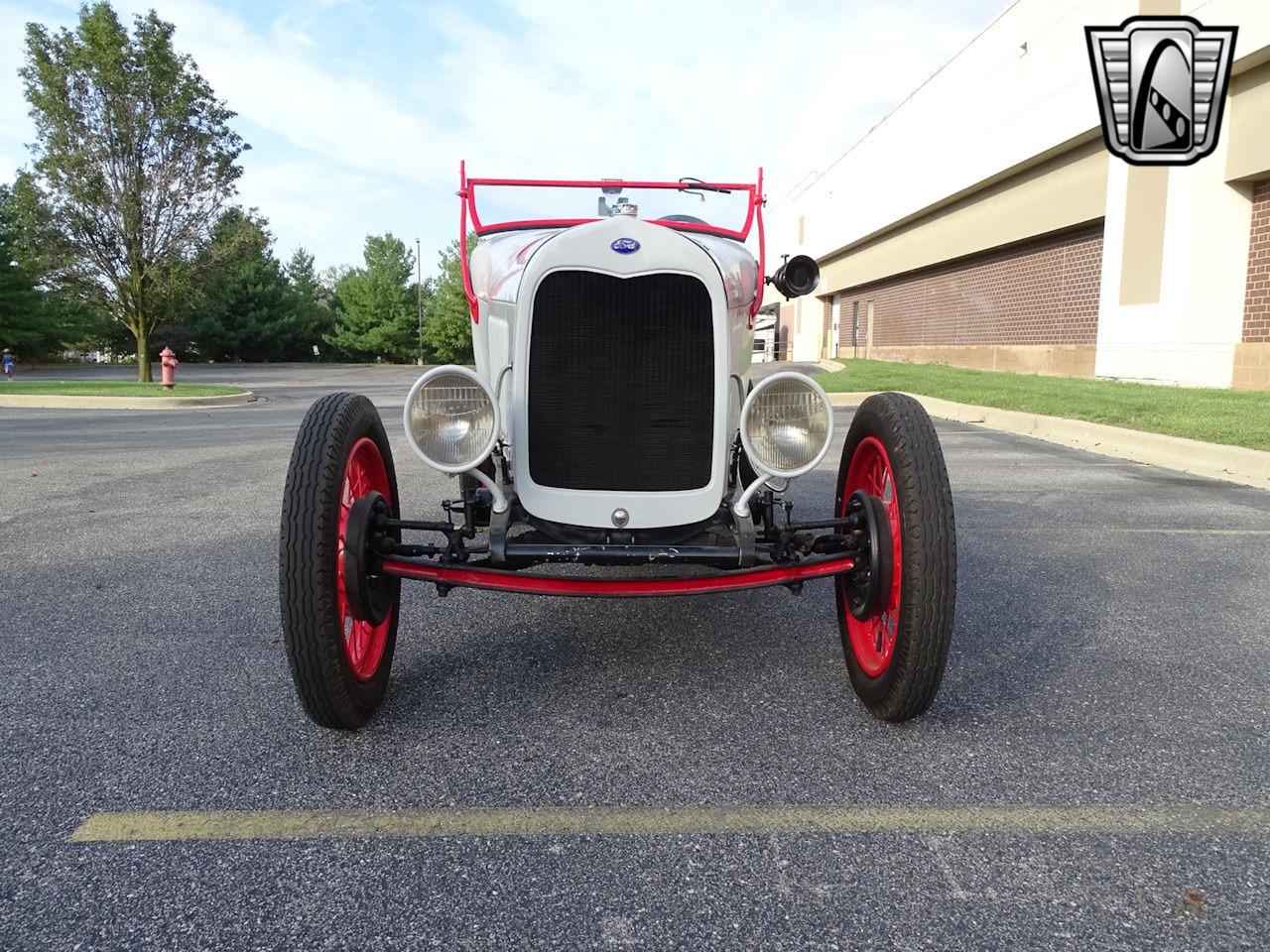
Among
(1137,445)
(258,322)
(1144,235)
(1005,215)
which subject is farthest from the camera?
(258,322)

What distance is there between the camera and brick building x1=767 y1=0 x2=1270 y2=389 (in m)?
13.7

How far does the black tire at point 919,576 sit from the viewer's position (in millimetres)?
2533

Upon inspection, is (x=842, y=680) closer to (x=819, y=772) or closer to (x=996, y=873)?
(x=819, y=772)

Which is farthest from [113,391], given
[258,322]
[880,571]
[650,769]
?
[258,322]

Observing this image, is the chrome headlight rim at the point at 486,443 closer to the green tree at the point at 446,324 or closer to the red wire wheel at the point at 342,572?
the red wire wheel at the point at 342,572

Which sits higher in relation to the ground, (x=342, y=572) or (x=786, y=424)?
(x=786, y=424)

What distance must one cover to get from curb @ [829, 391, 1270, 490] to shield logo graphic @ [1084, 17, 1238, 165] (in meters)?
5.85

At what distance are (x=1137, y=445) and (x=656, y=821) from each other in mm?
8829

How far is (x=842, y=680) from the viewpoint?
123 inches

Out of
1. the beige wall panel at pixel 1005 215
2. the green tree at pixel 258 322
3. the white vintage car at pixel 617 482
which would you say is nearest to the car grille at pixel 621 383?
the white vintage car at pixel 617 482

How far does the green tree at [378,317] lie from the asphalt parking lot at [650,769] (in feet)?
178

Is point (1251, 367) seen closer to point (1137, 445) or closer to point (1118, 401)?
point (1118, 401)

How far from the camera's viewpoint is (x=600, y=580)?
2682 mm

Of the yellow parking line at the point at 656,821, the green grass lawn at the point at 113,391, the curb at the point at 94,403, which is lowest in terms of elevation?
the yellow parking line at the point at 656,821
